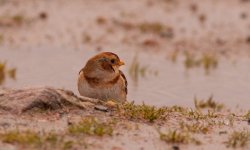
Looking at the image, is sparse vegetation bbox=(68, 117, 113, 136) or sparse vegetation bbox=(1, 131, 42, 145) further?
sparse vegetation bbox=(68, 117, 113, 136)

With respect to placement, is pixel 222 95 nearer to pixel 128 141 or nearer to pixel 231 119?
pixel 231 119

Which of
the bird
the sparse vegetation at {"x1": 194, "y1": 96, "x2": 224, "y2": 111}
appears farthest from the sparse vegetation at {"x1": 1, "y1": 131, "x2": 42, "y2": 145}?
the sparse vegetation at {"x1": 194, "y1": 96, "x2": 224, "y2": 111}

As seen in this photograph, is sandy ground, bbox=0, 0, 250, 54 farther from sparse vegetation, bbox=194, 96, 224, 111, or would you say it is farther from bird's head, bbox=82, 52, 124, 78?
bird's head, bbox=82, 52, 124, 78

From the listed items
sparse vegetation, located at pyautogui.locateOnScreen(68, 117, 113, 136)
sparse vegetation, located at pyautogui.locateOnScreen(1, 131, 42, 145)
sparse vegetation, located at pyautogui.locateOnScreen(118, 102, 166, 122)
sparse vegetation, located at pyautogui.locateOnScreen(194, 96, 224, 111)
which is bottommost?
sparse vegetation, located at pyautogui.locateOnScreen(1, 131, 42, 145)

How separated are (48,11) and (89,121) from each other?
33.2ft

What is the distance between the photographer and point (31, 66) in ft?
45.6

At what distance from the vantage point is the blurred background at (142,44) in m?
12.9

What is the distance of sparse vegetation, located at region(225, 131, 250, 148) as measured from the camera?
25.1ft

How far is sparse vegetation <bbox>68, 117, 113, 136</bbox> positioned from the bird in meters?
0.99

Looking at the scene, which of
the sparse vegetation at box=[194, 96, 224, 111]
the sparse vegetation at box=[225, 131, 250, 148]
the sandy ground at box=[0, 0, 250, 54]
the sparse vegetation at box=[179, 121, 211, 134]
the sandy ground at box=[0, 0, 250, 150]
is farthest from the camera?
the sandy ground at box=[0, 0, 250, 54]

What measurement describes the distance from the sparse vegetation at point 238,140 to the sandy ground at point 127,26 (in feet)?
23.3

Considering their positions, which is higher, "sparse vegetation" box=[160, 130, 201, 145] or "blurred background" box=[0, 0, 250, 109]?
"blurred background" box=[0, 0, 250, 109]

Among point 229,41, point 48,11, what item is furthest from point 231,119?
point 48,11

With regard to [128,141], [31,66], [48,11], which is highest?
[48,11]
